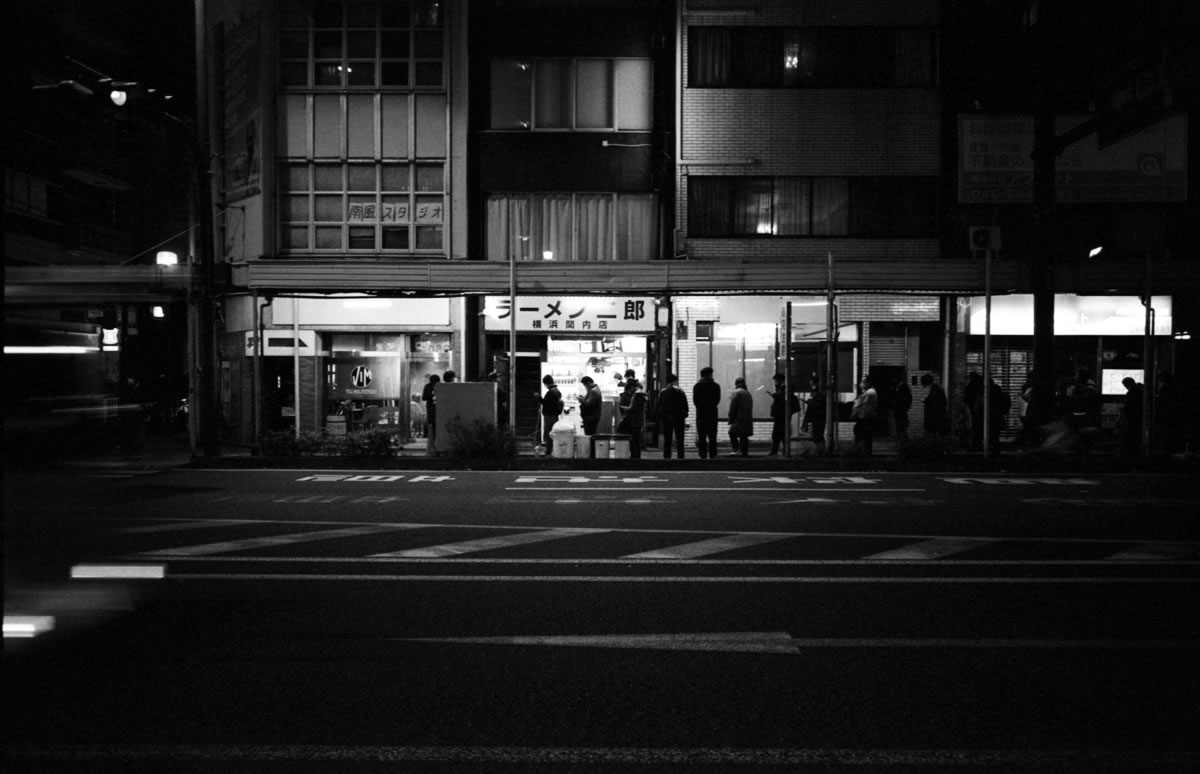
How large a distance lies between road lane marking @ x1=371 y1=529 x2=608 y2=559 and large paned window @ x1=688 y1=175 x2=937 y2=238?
15819 mm

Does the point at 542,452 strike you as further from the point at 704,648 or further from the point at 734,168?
the point at 704,648

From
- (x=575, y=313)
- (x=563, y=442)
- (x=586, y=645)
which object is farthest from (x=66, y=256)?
(x=575, y=313)

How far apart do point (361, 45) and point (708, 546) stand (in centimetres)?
→ 2030

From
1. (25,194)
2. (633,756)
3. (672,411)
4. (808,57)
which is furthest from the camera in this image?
(808,57)

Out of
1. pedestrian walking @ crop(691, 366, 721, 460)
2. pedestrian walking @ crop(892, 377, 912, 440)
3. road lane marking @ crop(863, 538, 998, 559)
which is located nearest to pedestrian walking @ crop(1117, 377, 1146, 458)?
pedestrian walking @ crop(892, 377, 912, 440)

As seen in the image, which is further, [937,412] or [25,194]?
[937,412]

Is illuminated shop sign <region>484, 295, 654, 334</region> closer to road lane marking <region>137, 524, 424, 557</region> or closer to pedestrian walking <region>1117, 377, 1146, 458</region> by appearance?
pedestrian walking <region>1117, 377, 1146, 458</region>

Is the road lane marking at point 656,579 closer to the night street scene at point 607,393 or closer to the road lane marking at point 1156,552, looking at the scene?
the night street scene at point 607,393

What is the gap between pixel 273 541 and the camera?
34.3 ft

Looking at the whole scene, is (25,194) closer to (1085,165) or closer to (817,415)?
(817,415)

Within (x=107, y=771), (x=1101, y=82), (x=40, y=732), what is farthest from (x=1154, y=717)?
(x=1101, y=82)

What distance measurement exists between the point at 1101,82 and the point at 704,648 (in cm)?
1510

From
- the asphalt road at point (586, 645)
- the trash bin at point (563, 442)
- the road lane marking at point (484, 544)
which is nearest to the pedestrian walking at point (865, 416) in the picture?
the trash bin at point (563, 442)

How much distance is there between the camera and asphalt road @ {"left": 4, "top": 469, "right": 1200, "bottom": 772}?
4793 mm
